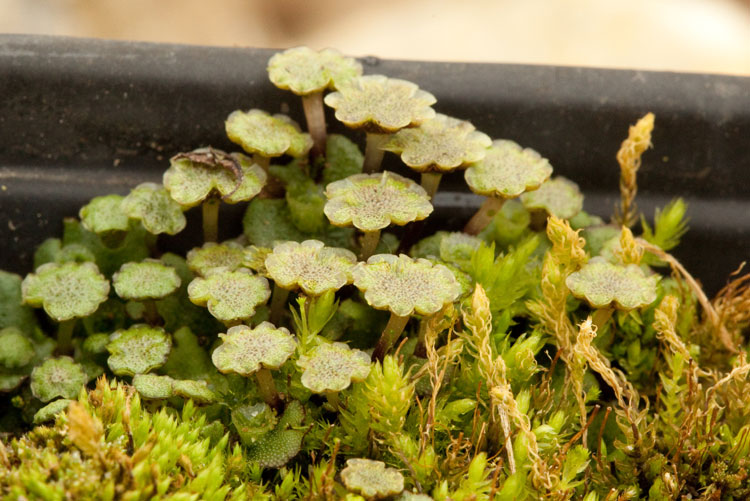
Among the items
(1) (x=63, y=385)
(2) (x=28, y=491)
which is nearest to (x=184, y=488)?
(2) (x=28, y=491)

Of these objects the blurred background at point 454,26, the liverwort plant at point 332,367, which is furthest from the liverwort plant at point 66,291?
the blurred background at point 454,26

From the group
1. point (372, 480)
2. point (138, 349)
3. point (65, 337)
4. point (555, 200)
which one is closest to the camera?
point (372, 480)

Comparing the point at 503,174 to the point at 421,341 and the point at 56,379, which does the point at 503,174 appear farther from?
the point at 56,379

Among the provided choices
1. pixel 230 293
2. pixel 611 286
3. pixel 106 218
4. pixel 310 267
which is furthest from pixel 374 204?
pixel 106 218

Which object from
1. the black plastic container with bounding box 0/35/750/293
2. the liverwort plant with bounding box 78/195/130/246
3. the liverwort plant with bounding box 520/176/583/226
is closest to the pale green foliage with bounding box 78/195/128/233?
the liverwort plant with bounding box 78/195/130/246

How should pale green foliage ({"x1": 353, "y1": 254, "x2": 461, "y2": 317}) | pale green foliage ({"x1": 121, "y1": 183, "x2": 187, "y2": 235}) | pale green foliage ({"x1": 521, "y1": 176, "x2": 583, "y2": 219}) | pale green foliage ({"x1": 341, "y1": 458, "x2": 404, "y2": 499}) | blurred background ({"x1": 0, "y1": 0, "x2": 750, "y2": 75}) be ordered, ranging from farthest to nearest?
blurred background ({"x1": 0, "y1": 0, "x2": 750, "y2": 75}), pale green foliage ({"x1": 521, "y1": 176, "x2": 583, "y2": 219}), pale green foliage ({"x1": 121, "y1": 183, "x2": 187, "y2": 235}), pale green foliage ({"x1": 353, "y1": 254, "x2": 461, "y2": 317}), pale green foliage ({"x1": 341, "y1": 458, "x2": 404, "y2": 499})

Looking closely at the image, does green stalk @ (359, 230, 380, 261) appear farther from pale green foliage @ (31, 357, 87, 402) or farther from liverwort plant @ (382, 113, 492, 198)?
pale green foliage @ (31, 357, 87, 402)
